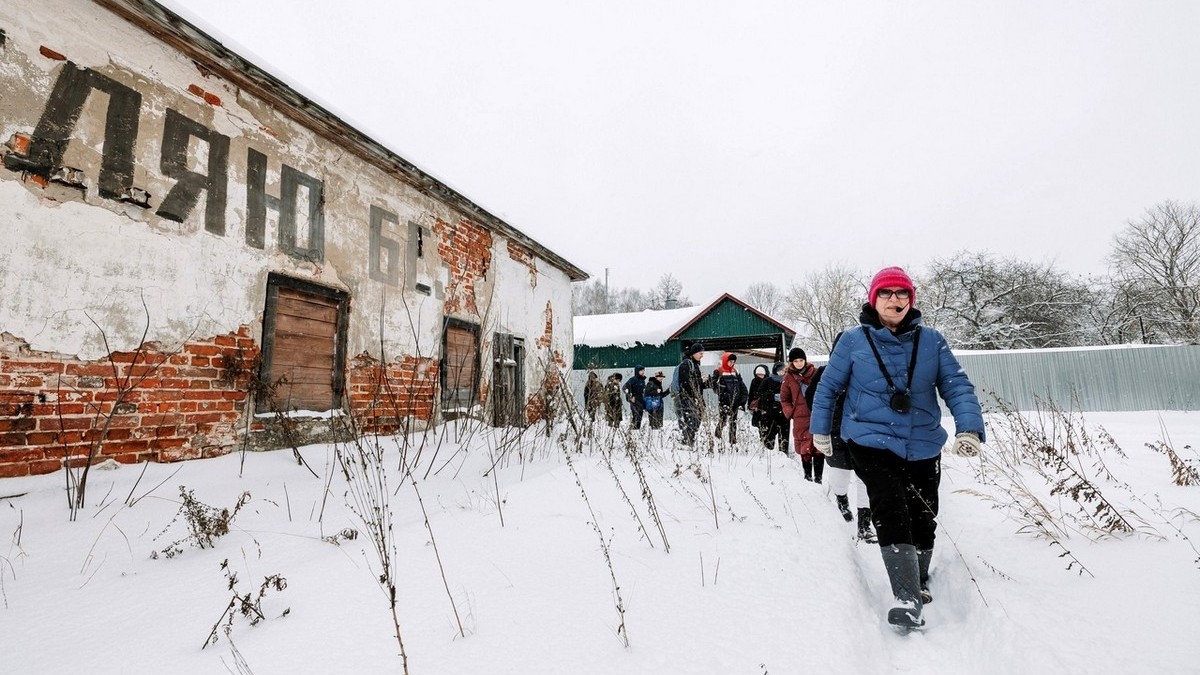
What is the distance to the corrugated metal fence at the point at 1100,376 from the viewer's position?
1289 centimetres

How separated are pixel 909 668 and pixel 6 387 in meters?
5.08

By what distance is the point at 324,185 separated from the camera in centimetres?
536

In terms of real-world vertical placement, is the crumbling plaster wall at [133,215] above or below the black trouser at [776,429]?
above

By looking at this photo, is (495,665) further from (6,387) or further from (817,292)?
(817,292)

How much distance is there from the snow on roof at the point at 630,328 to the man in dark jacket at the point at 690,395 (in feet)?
36.7

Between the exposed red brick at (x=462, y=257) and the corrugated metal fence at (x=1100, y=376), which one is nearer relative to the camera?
the exposed red brick at (x=462, y=257)

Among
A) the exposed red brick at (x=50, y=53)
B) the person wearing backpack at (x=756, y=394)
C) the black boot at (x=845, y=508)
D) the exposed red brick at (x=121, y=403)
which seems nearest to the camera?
the exposed red brick at (x=121, y=403)

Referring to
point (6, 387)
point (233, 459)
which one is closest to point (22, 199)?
point (6, 387)

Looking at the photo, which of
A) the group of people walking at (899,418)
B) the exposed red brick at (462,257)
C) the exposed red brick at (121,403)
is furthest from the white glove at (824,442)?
the exposed red brick at (462,257)

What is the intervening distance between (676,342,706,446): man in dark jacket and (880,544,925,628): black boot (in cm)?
367

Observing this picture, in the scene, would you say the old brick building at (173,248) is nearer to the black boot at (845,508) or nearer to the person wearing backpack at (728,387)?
the black boot at (845,508)

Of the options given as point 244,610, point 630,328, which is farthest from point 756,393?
point 630,328

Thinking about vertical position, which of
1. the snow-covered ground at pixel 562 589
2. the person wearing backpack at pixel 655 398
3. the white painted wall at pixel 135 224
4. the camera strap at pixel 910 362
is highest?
the white painted wall at pixel 135 224

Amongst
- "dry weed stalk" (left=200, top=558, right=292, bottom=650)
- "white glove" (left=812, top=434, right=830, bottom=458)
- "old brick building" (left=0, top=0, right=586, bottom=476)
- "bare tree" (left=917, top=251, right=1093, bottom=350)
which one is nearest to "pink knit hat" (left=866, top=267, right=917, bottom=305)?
"white glove" (left=812, top=434, right=830, bottom=458)
